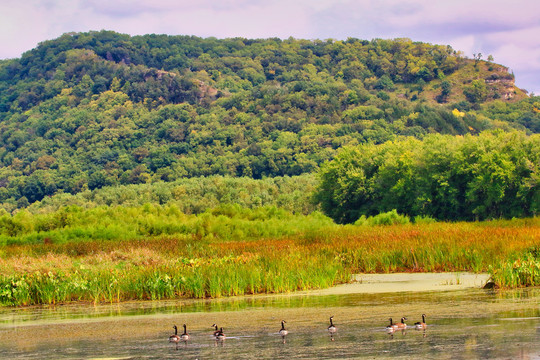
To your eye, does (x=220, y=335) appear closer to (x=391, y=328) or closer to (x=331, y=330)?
(x=331, y=330)

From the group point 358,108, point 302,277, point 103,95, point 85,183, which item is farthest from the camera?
point 103,95

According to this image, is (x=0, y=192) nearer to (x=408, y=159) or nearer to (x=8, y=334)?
(x=408, y=159)

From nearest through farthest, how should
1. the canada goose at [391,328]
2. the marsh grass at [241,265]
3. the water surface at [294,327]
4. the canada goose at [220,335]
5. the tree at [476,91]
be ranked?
the water surface at [294,327]
the canada goose at [391,328]
the canada goose at [220,335]
the marsh grass at [241,265]
the tree at [476,91]

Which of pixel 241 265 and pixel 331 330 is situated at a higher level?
pixel 241 265

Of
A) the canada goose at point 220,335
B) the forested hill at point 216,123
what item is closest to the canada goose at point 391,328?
the canada goose at point 220,335

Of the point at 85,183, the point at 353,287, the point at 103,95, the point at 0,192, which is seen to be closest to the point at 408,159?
the point at 353,287

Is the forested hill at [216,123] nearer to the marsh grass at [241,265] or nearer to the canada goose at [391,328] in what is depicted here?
the marsh grass at [241,265]

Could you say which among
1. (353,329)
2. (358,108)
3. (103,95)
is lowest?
(353,329)

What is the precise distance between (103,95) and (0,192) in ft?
170

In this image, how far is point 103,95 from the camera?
193 metres

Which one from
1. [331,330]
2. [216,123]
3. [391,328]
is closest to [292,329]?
[331,330]

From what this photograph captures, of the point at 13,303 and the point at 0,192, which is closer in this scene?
the point at 13,303

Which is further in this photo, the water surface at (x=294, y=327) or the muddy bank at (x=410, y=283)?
the muddy bank at (x=410, y=283)

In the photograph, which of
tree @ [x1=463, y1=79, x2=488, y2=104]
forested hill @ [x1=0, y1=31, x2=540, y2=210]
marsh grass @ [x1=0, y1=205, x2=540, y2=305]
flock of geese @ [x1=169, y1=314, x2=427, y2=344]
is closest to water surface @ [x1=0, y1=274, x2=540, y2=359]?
flock of geese @ [x1=169, y1=314, x2=427, y2=344]
